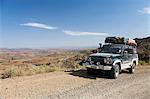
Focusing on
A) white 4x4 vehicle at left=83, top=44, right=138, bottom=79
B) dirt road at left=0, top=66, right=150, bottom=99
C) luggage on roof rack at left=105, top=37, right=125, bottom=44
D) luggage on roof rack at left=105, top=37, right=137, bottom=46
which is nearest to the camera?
dirt road at left=0, top=66, right=150, bottom=99

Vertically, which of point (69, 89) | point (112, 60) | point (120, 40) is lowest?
point (69, 89)

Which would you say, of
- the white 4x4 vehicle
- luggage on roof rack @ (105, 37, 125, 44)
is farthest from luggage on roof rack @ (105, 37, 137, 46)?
the white 4x4 vehicle

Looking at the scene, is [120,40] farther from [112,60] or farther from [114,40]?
[112,60]

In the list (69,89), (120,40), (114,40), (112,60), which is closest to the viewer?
→ (69,89)

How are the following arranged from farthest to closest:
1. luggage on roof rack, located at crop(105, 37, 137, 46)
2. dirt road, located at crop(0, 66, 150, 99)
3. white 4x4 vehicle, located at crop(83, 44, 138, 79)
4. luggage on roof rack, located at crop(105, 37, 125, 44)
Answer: luggage on roof rack, located at crop(105, 37, 125, 44) < luggage on roof rack, located at crop(105, 37, 137, 46) < white 4x4 vehicle, located at crop(83, 44, 138, 79) < dirt road, located at crop(0, 66, 150, 99)

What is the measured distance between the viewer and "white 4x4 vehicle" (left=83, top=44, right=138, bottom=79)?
1442 centimetres

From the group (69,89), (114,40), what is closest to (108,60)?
(69,89)

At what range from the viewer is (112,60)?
14.5 m

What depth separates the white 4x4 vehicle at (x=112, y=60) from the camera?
14.4 m

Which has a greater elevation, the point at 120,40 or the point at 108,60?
the point at 120,40

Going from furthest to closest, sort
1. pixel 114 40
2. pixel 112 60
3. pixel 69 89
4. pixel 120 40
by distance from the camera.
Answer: pixel 114 40, pixel 120 40, pixel 112 60, pixel 69 89

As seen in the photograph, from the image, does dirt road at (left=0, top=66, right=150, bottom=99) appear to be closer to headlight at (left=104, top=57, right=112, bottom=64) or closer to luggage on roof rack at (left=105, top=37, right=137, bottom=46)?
headlight at (left=104, top=57, right=112, bottom=64)

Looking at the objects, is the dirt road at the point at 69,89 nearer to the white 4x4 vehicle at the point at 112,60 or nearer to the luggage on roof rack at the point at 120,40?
the white 4x4 vehicle at the point at 112,60

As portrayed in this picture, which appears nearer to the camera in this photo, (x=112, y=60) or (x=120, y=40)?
(x=112, y=60)
